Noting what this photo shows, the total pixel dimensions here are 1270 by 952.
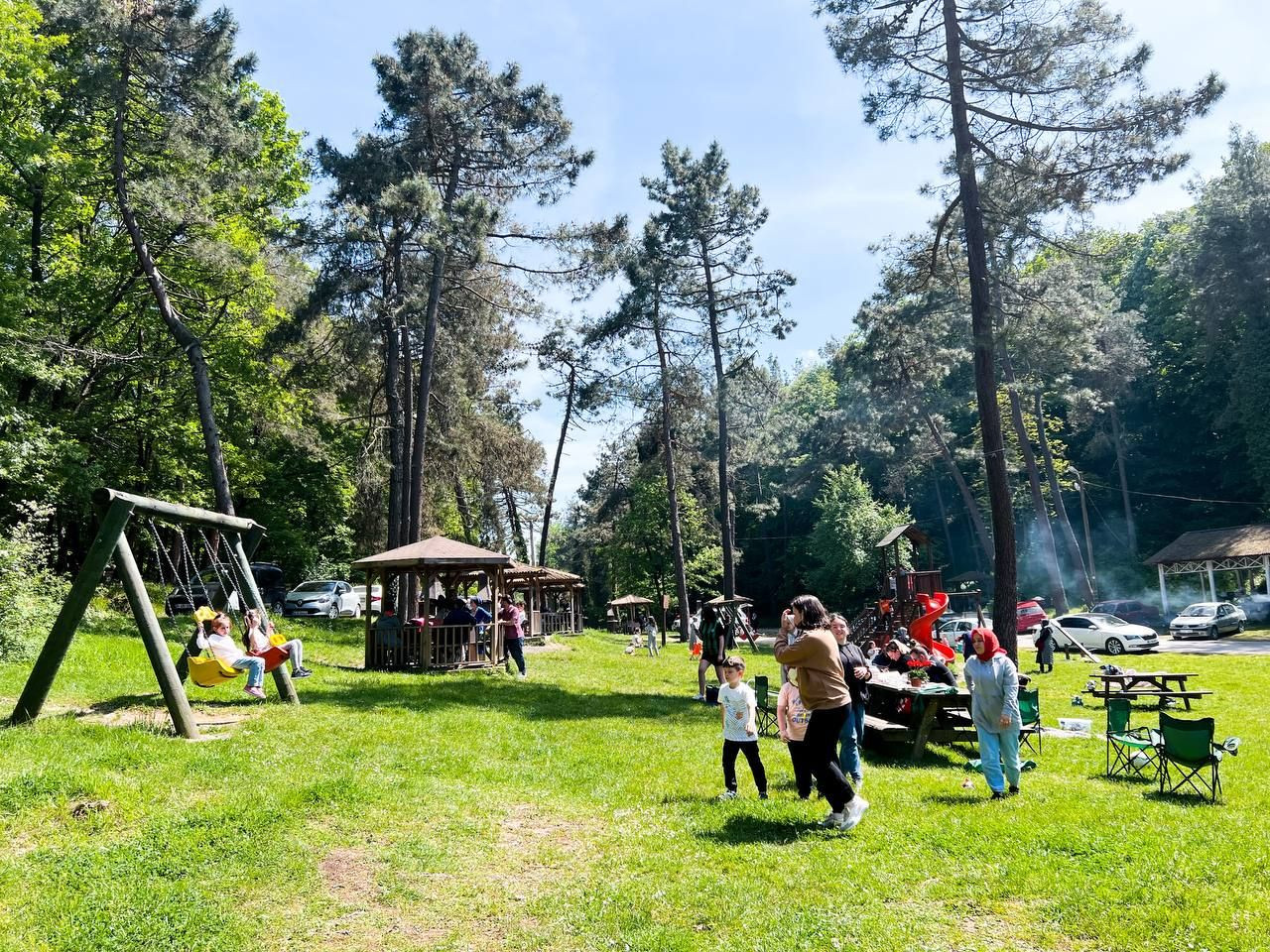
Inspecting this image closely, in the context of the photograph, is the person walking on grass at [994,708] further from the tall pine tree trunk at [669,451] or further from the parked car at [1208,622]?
the parked car at [1208,622]

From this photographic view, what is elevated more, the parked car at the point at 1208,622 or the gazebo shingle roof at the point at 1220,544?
the gazebo shingle roof at the point at 1220,544

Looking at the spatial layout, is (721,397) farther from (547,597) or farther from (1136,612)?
(1136,612)

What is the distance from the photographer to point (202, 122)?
16375mm

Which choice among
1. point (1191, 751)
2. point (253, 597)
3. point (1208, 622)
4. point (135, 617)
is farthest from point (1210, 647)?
point (135, 617)

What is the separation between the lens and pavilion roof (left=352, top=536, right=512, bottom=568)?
16.9 meters

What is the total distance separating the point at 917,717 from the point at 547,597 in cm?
3126

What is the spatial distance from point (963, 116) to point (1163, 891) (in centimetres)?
1391

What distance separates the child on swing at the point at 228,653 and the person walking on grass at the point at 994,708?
8.01 metres

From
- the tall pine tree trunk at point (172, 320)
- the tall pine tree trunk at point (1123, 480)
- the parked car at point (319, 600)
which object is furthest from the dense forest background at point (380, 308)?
the tall pine tree trunk at point (1123, 480)

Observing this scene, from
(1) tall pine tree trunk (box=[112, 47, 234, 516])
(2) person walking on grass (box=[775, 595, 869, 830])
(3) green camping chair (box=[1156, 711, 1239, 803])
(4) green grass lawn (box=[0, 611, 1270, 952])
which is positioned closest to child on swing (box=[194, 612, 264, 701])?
(4) green grass lawn (box=[0, 611, 1270, 952])

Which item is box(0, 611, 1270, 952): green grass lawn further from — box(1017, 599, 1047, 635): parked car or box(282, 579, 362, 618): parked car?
box(1017, 599, 1047, 635): parked car

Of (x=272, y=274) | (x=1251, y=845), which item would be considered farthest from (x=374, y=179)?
(x=1251, y=845)

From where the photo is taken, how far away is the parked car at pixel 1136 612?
32.3 m

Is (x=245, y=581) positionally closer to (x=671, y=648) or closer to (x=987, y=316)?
(x=987, y=316)
